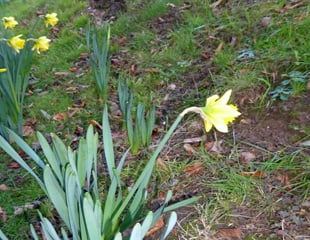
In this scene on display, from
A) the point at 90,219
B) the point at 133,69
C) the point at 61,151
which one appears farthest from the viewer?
the point at 133,69

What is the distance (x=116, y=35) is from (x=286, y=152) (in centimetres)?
219

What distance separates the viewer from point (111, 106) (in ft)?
8.75

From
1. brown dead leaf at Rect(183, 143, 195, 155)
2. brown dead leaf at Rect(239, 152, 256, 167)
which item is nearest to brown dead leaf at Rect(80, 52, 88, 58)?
brown dead leaf at Rect(183, 143, 195, 155)

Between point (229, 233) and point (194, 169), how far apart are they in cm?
43

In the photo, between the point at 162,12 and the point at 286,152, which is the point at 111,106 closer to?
the point at 286,152

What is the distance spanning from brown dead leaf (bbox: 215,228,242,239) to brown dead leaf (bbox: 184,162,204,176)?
38 cm

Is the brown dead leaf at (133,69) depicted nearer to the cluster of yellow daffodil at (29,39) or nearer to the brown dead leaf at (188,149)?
the cluster of yellow daffodil at (29,39)

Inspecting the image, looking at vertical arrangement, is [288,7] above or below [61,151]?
below

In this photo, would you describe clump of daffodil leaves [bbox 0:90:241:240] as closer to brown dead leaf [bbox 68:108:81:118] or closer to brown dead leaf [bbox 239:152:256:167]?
brown dead leaf [bbox 239:152:256:167]

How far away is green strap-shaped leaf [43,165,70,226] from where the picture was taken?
1184mm

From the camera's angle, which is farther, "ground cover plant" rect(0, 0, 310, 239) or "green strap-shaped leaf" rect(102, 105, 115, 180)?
"ground cover plant" rect(0, 0, 310, 239)

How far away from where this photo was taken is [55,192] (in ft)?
4.05

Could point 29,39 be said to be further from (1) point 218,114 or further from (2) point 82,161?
(1) point 218,114

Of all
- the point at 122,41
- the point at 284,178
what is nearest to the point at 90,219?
the point at 284,178
